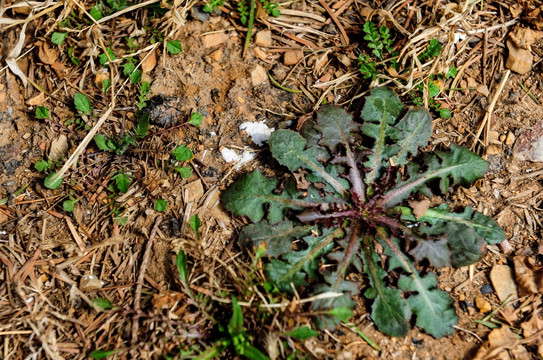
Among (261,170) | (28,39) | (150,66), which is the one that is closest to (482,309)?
(261,170)

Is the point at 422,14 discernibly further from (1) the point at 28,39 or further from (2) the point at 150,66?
(1) the point at 28,39

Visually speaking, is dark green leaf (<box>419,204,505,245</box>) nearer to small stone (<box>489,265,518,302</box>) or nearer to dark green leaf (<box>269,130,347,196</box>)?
small stone (<box>489,265,518,302</box>)

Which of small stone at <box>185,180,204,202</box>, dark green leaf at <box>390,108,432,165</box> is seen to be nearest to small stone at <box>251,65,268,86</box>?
small stone at <box>185,180,204,202</box>

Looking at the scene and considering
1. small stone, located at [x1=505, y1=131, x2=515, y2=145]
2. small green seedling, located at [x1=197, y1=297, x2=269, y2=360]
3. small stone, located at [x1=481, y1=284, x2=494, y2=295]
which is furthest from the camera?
small stone, located at [x1=505, y1=131, x2=515, y2=145]

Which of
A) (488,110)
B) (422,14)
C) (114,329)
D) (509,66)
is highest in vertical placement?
(422,14)

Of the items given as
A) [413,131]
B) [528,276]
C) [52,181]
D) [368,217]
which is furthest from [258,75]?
[528,276]

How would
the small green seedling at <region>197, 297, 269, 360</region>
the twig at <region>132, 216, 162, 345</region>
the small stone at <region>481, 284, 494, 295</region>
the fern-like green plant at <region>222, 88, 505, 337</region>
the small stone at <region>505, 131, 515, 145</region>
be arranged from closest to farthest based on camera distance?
the small green seedling at <region>197, 297, 269, 360</region> → the twig at <region>132, 216, 162, 345</region> → the fern-like green plant at <region>222, 88, 505, 337</region> → the small stone at <region>481, 284, 494, 295</region> → the small stone at <region>505, 131, 515, 145</region>

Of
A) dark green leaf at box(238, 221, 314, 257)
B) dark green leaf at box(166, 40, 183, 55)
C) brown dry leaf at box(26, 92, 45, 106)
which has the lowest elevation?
dark green leaf at box(238, 221, 314, 257)

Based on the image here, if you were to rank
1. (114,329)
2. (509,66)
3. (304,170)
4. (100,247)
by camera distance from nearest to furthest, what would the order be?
(114,329), (100,247), (304,170), (509,66)
